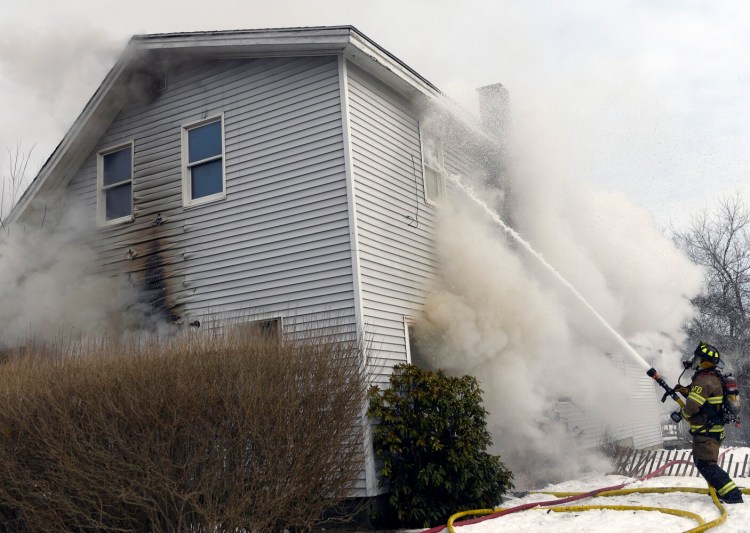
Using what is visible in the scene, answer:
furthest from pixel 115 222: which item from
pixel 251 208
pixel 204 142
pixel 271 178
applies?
pixel 271 178

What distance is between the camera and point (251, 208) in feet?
37.5

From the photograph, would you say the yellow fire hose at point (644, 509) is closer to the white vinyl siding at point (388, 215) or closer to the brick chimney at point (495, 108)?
the white vinyl siding at point (388, 215)

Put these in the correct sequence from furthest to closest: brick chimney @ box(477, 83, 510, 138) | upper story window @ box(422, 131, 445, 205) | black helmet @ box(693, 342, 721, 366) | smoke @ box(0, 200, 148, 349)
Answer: brick chimney @ box(477, 83, 510, 138) < upper story window @ box(422, 131, 445, 205) < smoke @ box(0, 200, 148, 349) < black helmet @ box(693, 342, 721, 366)

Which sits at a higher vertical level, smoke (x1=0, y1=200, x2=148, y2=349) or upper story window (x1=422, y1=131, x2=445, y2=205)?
upper story window (x1=422, y1=131, x2=445, y2=205)

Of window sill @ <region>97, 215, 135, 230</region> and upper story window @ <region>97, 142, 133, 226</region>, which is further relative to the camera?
upper story window @ <region>97, 142, 133, 226</region>

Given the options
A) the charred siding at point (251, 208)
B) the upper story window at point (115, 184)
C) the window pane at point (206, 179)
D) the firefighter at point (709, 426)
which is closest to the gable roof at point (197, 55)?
the charred siding at point (251, 208)

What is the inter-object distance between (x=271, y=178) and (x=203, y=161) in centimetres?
159

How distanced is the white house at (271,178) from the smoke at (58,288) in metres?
0.39

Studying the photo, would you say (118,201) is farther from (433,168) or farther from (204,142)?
(433,168)

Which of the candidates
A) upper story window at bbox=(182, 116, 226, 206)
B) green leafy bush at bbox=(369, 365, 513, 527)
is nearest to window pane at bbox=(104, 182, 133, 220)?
upper story window at bbox=(182, 116, 226, 206)

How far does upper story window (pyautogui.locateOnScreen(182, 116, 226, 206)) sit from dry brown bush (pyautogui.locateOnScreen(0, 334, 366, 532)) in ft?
15.7

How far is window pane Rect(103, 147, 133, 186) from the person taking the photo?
13.6 meters

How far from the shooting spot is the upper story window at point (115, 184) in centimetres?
1336

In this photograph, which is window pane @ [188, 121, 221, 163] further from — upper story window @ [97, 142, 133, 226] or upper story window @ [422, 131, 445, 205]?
upper story window @ [422, 131, 445, 205]
